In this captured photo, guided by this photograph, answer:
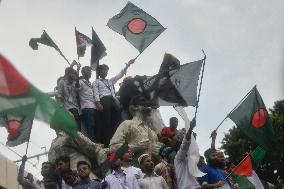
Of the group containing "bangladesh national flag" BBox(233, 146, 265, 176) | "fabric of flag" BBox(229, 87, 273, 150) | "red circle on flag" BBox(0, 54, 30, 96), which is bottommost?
"bangladesh national flag" BBox(233, 146, 265, 176)

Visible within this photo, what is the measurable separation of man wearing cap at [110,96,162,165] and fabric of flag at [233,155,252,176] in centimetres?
298

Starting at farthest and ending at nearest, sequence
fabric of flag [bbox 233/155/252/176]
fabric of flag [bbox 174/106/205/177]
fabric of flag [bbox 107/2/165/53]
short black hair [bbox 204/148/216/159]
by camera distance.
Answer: fabric of flag [bbox 107/2/165/53] → fabric of flag [bbox 233/155/252/176] → short black hair [bbox 204/148/216/159] → fabric of flag [bbox 174/106/205/177]

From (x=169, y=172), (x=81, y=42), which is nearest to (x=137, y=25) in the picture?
(x=81, y=42)

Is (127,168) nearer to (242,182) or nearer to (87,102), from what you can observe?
(242,182)

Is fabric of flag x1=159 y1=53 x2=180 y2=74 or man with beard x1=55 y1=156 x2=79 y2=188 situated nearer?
man with beard x1=55 y1=156 x2=79 y2=188

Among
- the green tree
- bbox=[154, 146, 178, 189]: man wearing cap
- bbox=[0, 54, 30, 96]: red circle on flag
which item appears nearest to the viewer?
bbox=[0, 54, 30, 96]: red circle on flag

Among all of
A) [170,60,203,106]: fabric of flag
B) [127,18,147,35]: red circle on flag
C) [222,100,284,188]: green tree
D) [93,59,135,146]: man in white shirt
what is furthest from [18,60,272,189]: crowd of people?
[222,100,284,188]: green tree

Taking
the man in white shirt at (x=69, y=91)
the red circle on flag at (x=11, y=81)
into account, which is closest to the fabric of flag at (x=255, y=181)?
the man in white shirt at (x=69, y=91)

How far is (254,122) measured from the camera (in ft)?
37.8

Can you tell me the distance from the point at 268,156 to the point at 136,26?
924 centimetres

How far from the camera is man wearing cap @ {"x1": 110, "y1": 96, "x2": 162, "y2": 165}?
1370 cm

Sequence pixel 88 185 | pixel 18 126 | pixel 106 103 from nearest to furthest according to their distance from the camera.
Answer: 1. pixel 18 126
2. pixel 88 185
3. pixel 106 103

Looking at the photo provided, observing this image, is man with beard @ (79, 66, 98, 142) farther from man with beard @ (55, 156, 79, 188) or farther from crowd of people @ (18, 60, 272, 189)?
man with beard @ (55, 156, 79, 188)

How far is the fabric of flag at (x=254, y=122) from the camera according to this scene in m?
11.4
